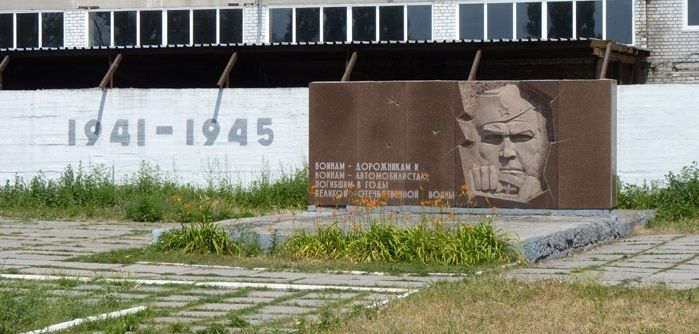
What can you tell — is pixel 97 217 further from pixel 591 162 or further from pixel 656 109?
pixel 656 109

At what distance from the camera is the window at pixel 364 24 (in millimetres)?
29172

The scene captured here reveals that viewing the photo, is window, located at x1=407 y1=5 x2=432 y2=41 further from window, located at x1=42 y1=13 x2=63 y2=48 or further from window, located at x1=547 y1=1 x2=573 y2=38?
window, located at x1=42 y1=13 x2=63 y2=48

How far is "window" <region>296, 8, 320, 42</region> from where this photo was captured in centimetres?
2950

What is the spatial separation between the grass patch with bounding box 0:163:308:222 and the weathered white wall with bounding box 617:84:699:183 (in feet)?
19.5

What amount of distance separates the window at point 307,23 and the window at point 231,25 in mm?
1568

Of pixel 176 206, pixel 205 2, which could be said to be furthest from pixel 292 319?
pixel 205 2

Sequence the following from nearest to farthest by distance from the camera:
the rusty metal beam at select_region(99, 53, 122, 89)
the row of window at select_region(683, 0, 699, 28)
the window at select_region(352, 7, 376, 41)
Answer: the rusty metal beam at select_region(99, 53, 122, 89)
the row of window at select_region(683, 0, 699, 28)
the window at select_region(352, 7, 376, 41)

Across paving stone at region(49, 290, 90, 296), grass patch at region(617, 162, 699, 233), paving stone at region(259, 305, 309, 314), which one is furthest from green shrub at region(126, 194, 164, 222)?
Answer: paving stone at region(259, 305, 309, 314)

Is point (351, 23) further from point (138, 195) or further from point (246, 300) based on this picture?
point (246, 300)

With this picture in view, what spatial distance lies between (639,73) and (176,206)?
40.9 feet

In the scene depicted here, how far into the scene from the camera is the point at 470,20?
1122 inches

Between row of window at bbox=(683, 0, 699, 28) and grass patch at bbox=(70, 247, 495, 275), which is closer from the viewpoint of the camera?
grass patch at bbox=(70, 247, 495, 275)

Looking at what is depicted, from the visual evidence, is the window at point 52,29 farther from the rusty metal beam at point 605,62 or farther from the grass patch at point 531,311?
the grass patch at point 531,311

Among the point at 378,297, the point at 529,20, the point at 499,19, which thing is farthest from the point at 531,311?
the point at 499,19
